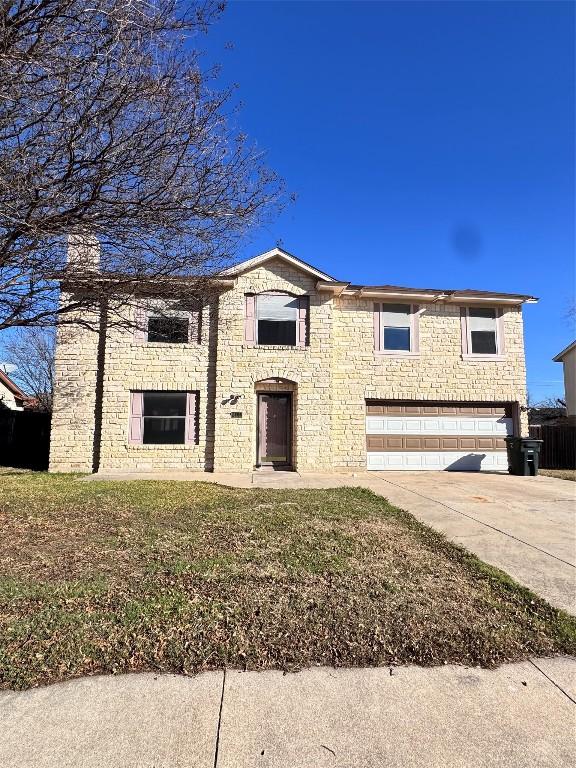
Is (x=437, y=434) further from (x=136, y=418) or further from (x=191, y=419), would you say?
(x=136, y=418)

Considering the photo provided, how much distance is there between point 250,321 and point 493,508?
26.8 ft

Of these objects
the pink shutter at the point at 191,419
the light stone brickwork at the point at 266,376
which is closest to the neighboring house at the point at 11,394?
the pink shutter at the point at 191,419

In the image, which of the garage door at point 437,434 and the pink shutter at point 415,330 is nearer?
the garage door at point 437,434

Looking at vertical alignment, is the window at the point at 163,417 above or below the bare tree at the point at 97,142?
below

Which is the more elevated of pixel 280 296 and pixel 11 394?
pixel 280 296

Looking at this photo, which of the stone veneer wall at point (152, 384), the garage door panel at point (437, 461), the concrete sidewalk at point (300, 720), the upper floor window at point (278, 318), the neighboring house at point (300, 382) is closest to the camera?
the concrete sidewalk at point (300, 720)

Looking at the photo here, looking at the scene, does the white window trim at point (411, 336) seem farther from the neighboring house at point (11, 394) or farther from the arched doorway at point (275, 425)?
the neighboring house at point (11, 394)

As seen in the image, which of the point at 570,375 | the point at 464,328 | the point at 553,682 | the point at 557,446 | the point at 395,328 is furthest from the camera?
the point at 570,375

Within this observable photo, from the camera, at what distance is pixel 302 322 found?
13.7 metres

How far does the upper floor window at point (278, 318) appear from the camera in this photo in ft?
44.6

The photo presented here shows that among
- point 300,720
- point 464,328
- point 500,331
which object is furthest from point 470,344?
point 300,720

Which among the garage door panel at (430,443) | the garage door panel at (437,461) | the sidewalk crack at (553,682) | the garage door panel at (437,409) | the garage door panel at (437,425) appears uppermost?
the garage door panel at (437,409)

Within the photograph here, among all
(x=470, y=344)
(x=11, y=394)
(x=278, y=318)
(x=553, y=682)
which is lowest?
(x=553, y=682)

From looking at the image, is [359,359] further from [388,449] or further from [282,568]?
[282,568]
